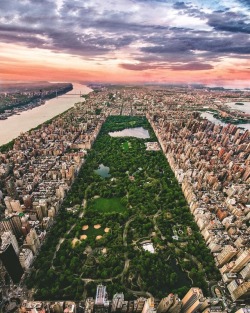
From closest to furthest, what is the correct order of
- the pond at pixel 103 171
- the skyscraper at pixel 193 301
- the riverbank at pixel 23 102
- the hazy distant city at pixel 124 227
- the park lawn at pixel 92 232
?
the skyscraper at pixel 193 301 → the hazy distant city at pixel 124 227 → the park lawn at pixel 92 232 → the pond at pixel 103 171 → the riverbank at pixel 23 102

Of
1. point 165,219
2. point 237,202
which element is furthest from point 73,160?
point 237,202

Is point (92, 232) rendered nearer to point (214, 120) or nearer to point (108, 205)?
point (108, 205)

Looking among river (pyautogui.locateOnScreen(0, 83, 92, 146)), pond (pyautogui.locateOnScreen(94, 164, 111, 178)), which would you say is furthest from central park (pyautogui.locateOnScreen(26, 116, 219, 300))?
river (pyautogui.locateOnScreen(0, 83, 92, 146))

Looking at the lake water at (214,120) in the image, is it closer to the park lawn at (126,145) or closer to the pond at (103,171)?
the park lawn at (126,145)

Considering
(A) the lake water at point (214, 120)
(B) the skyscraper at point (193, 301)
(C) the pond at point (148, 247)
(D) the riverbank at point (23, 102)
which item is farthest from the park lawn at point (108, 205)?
(A) the lake water at point (214, 120)

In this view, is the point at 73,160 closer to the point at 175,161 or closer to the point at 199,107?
the point at 175,161

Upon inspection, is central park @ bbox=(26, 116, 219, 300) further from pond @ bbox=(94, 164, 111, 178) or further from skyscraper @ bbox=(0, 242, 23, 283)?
skyscraper @ bbox=(0, 242, 23, 283)

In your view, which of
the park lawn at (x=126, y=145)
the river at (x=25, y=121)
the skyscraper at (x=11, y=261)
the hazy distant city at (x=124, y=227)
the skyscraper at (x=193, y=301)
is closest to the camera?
the skyscraper at (x=193, y=301)
